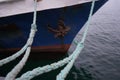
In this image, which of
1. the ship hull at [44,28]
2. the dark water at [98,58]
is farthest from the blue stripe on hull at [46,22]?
the dark water at [98,58]

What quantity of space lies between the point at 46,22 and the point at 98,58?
2226mm

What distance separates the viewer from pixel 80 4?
682 cm

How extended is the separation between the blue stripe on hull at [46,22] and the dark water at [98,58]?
68cm

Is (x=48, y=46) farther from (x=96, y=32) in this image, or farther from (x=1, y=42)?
(x=96, y=32)

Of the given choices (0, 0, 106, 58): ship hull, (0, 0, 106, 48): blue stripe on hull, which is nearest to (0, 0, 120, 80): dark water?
(0, 0, 106, 58): ship hull

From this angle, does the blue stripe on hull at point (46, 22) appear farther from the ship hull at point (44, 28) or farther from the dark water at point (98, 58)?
the dark water at point (98, 58)

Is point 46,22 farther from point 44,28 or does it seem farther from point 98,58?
point 98,58

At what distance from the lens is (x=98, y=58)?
26.4ft

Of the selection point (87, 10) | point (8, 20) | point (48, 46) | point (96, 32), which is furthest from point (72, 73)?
point (96, 32)

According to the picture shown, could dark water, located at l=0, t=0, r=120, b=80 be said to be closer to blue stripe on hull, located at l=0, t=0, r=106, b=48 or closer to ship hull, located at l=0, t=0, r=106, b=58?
ship hull, located at l=0, t=0, r=106, b=58

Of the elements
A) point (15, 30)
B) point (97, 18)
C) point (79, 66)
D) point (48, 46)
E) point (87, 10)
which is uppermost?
point (87, 10)

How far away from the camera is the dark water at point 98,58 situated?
693 centimetres

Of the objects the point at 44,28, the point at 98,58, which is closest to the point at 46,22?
the point at 44,28

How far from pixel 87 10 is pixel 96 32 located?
4080 mm
